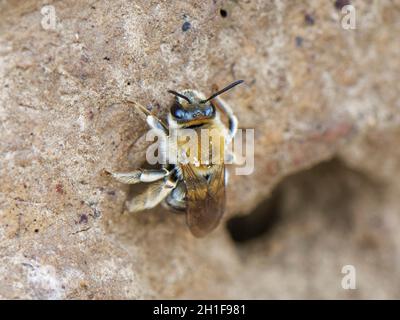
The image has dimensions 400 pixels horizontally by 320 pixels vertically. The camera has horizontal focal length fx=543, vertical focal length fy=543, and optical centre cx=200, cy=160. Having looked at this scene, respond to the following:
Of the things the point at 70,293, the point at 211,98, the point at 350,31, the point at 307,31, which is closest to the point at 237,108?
the point at 211,98

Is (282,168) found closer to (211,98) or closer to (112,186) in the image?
(211,98)

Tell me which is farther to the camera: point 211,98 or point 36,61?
point 211,98

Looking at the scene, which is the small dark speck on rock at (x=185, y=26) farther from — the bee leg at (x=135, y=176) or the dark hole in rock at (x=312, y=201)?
the dark hole in rock at (x=312, y=201)

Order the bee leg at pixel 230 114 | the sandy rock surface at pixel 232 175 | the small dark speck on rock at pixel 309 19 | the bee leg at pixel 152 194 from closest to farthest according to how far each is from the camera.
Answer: the sandy rock surface at pixel 232 175, the bee leg at pixel 152 194, the bee leg at pixel 230 114, the small dark speck on rock at pixel 309 19

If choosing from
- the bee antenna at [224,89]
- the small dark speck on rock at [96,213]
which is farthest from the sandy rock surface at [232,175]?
the bee antenna at [224,89]

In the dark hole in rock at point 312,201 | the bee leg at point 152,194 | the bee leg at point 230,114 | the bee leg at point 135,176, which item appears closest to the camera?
the bee leg at point 135,176

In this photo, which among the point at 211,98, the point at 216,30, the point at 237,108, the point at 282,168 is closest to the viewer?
the point at 211,98

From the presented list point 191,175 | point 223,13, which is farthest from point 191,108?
point 223,13
